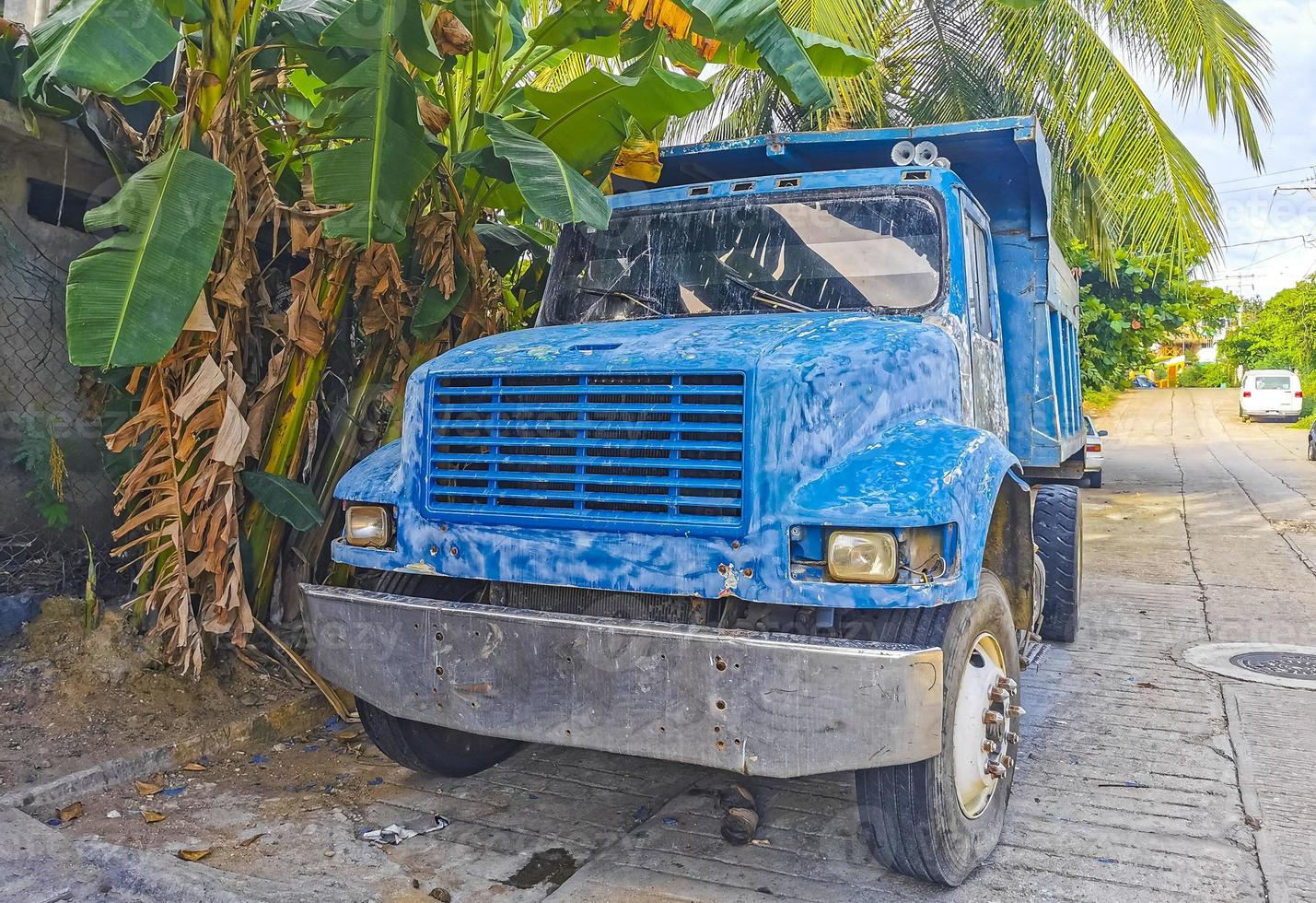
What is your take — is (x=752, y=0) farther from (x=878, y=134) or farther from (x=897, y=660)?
(x=897, y=660)

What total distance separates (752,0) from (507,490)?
2.67 m

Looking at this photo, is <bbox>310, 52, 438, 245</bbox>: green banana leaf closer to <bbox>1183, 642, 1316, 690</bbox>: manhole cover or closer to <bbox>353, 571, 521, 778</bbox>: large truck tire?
<bbox>353, 571, 521, 778</bbox>: large truck tire

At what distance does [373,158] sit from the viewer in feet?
14.0

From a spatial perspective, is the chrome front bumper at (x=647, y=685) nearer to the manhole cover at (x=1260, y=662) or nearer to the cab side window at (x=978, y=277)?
the cab side window at (x=978, y=277)

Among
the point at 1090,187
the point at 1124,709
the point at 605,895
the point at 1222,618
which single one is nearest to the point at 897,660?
the point at 605,895

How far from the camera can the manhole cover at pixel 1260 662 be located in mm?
5973

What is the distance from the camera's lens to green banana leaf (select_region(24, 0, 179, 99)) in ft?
12.4

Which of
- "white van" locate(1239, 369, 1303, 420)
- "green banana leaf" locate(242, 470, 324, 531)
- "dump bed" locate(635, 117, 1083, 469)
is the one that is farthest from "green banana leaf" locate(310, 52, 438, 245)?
"white van" locate(1239, 369, 1303, 420)

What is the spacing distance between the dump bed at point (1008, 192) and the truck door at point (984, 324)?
0.39 m

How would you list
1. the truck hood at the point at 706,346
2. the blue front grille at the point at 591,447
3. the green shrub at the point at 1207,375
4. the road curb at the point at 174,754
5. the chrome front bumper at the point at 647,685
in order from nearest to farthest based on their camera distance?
the chrome front bumper at the point at 647,685, the blue front grille at the point at 591,447, the truck hood at the point at 706,346, the road curb at the point at 174,754, the green shrub at the point at 1207,375

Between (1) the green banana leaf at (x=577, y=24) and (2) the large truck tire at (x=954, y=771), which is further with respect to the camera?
(1) the green banana leaf at (x=577, y=24)

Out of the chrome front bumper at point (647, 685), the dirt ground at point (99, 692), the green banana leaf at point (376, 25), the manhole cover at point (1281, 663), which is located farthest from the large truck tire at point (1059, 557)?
the green banana leaf at point (376, 25)

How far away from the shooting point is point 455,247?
5293 mm

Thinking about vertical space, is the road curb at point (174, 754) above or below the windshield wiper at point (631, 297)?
below
